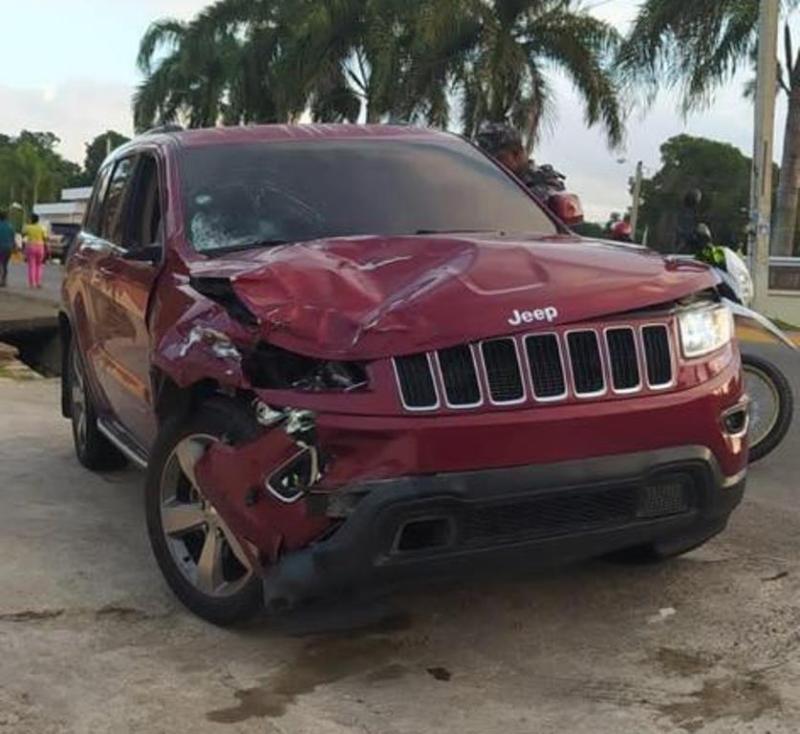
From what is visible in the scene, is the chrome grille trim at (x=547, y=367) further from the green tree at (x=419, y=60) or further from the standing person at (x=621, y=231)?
the green tree at (x=419, y=60)

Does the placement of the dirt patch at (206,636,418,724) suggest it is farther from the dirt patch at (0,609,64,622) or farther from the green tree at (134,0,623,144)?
the green tree at (134,0,623,144)

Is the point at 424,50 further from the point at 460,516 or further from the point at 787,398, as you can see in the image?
the point at 460,516

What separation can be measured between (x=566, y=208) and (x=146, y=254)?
6.36ft

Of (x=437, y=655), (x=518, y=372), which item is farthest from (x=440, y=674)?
(x=518, y=372)

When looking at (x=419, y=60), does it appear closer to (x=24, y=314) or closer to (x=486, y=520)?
(x=24, y=314)

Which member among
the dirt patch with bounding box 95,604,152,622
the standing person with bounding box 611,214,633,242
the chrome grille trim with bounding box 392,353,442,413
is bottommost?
the dirt patch with bounding box 95,604,152,622

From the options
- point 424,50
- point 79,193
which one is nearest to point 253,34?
point 424,50

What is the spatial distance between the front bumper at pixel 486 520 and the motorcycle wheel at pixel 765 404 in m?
2.85

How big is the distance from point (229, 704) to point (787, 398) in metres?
4.04

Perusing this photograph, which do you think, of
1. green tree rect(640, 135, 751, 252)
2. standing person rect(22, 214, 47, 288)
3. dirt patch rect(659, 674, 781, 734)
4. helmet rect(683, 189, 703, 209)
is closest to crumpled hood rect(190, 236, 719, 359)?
dirt patch rect(659, 674, 781, 734)

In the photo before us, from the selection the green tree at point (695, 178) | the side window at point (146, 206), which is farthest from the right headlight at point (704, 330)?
the green tree at point (695, 178)

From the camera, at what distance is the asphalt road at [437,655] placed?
333 cm

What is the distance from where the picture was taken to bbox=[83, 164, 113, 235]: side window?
6.40 metres

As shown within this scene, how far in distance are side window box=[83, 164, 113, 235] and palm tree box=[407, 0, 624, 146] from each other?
2002 cm
